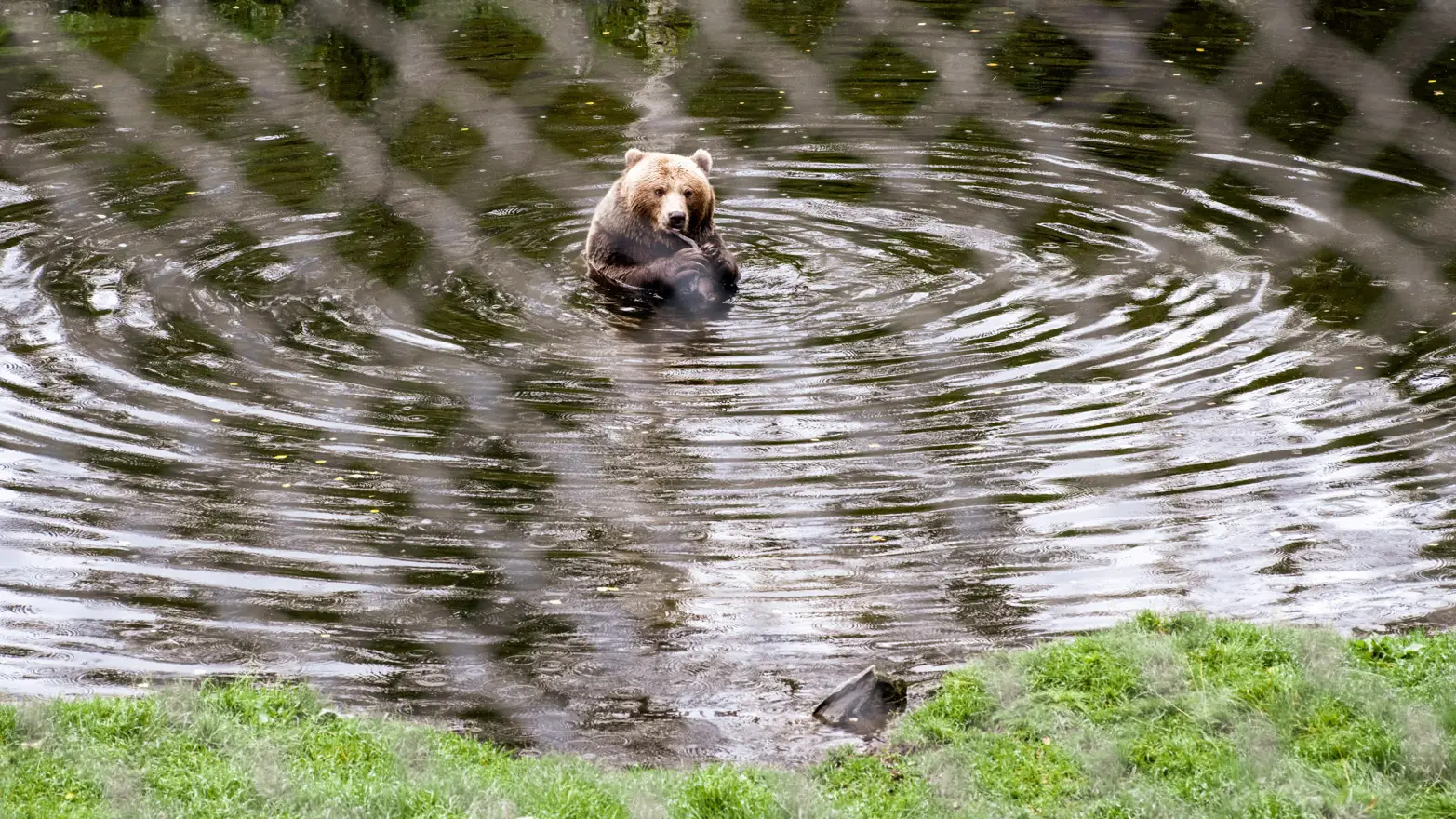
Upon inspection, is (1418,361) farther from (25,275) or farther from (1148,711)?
(25,275)

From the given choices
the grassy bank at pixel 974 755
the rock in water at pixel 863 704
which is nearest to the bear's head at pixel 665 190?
the rock in water at pixel 863 704

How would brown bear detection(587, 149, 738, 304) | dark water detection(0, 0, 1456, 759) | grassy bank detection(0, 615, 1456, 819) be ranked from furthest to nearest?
brown bear detection(587, 149, 738, 304)
dark water detection(0, 0, 1456, 759)
grassy bank detection(0, 615, 1456, 819)

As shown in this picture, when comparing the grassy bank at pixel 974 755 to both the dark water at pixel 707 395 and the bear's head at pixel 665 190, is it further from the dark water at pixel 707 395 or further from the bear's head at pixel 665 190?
the bear's head at pixel 665 190

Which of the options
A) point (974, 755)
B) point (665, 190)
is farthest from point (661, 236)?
point (974, 755)

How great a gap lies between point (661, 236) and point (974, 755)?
4585 millimetres

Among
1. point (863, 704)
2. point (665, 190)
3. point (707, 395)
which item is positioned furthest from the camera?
point (665, 190)

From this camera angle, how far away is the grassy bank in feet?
11.0

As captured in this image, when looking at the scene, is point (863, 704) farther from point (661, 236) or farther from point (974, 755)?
point (661, 236)

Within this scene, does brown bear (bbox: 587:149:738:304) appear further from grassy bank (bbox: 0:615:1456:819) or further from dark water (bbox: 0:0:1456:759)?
grassy bank (bbox: 0:615:1456:819)

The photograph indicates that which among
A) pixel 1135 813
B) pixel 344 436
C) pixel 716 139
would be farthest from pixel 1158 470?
pixel 716 139

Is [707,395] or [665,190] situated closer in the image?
[707,395]

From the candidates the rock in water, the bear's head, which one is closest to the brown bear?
the bear's head

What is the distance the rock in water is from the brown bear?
3.71 metres

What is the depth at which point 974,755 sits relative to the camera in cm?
374
